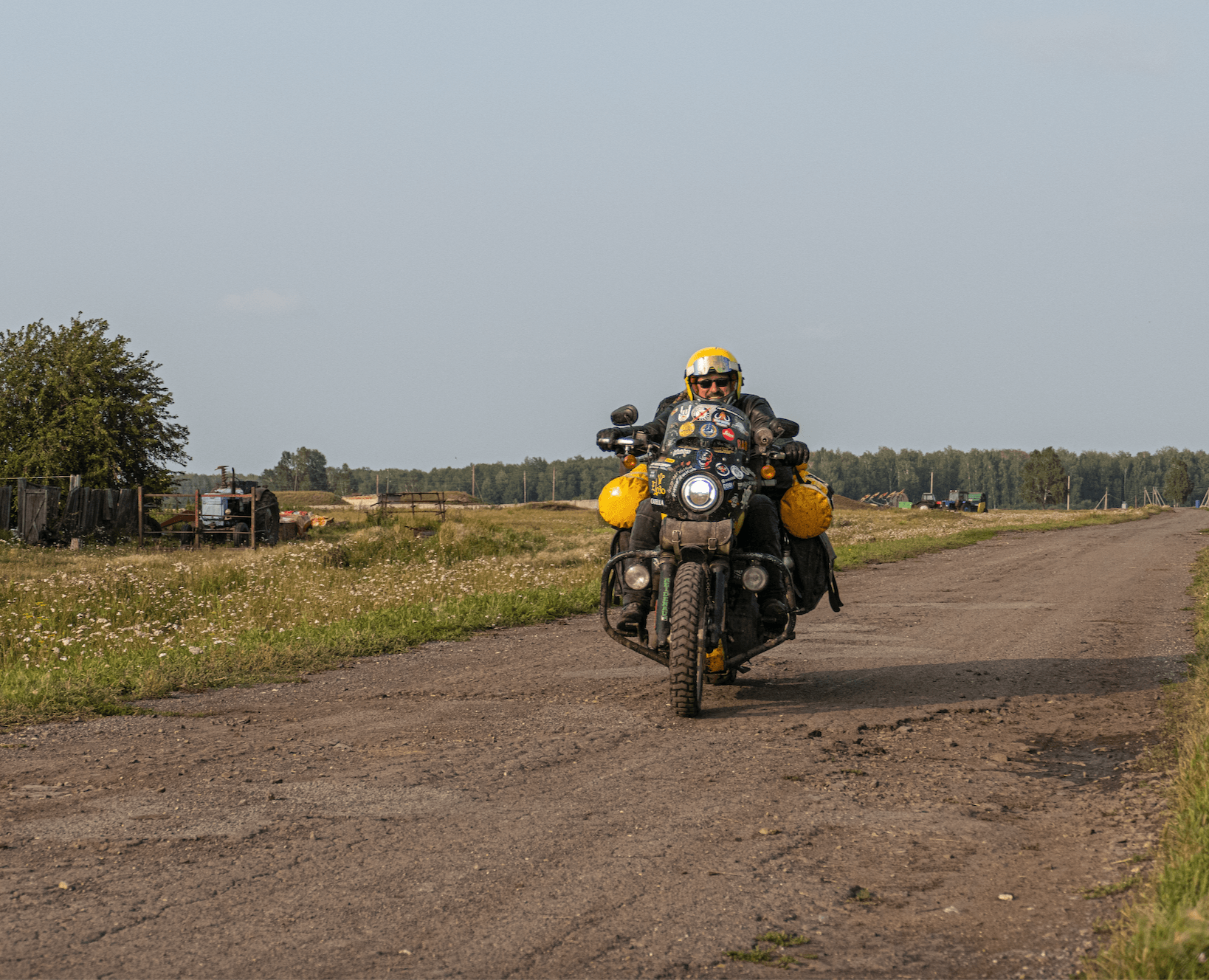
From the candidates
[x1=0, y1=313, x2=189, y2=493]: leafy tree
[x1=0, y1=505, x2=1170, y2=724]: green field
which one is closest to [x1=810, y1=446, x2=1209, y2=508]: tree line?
[x1=0, y1=313, x2=189, y2=493]: leafy tree

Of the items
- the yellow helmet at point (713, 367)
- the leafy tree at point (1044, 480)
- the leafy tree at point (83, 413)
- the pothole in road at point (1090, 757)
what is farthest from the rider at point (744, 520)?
the leafy tree at point (1044, 480)

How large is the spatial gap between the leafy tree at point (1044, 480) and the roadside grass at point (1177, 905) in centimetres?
14796

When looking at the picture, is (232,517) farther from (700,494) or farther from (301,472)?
(301,472)

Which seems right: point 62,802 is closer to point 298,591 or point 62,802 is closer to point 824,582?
point 824,582

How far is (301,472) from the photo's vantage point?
526ft

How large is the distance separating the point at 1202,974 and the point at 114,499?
37.9m

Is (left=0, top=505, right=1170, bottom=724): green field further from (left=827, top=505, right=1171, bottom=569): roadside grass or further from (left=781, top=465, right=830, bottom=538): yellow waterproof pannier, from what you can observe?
(left=781, top=465, right=830, bottom=538): yellow waterproof pannier

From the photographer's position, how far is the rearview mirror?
8.25 metres

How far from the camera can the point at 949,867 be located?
163 inches

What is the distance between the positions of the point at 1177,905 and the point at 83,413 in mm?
47199

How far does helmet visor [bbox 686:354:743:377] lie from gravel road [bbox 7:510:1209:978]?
241 cm

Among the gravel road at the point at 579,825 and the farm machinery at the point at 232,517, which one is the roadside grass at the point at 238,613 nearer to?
the gravel road at the point at 579,825

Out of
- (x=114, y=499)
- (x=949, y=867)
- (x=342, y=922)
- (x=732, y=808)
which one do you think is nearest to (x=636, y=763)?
(x=732, y=808)

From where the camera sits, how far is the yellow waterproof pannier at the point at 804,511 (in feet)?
26.1
